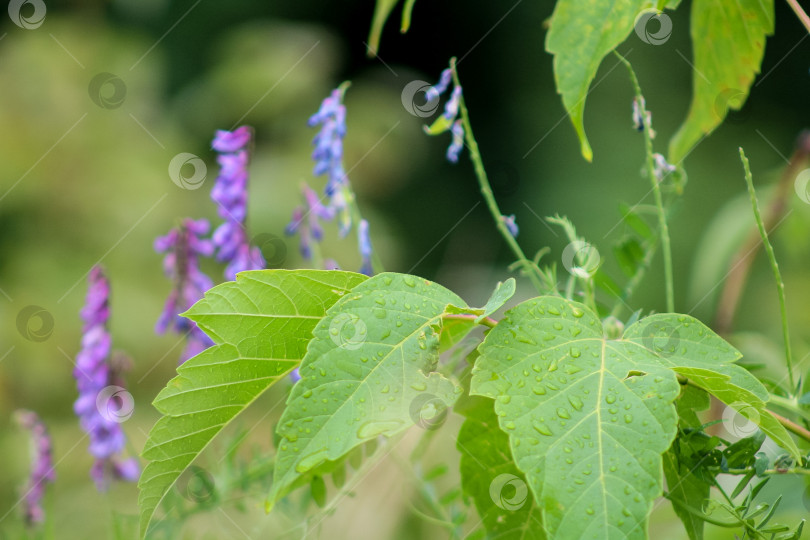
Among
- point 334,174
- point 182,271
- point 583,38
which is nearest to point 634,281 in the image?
point 583,38

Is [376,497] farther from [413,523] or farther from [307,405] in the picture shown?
[307,405]

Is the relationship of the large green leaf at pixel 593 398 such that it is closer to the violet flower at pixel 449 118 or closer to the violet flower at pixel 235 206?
the violet flower at pixel 449 118

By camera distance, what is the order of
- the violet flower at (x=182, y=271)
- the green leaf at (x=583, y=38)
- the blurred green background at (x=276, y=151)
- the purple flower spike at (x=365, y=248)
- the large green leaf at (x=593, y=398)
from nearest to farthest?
1. the large green leaf at (x=593, y=398)
2. the green leaf at (x=583, y=38)
3. the purple flower spike at (x=365, y=248)
4. the violet flower at (x=182, y=271)
5. the blurred green background at (x=276, y=151)

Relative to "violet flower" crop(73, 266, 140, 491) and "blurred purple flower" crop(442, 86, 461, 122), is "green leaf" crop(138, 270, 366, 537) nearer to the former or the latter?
"blurred purple flower" crop(442, 86, 461, 122)

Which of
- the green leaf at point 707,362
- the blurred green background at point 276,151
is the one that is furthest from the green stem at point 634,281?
the blurred green background at point 276,151

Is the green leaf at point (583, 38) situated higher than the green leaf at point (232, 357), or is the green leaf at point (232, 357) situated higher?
the green leaf at point (583, 38)

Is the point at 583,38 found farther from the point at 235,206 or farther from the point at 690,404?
the point at 235,206
